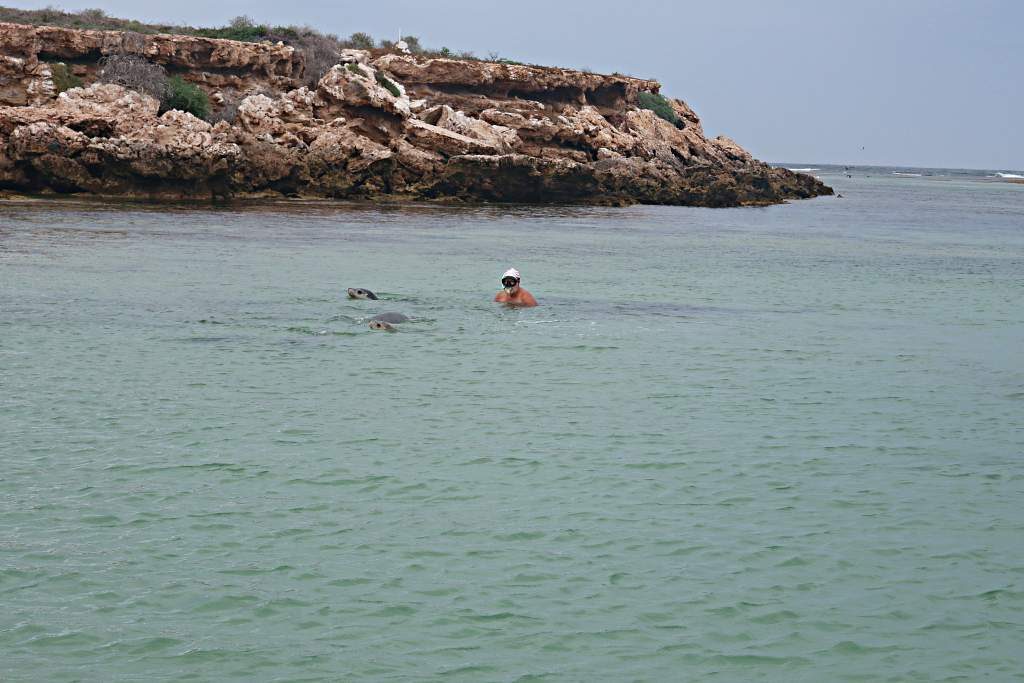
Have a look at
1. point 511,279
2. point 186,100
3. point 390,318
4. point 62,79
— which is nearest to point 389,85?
point 186,100

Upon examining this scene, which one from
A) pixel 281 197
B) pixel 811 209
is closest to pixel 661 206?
pixel 811 209

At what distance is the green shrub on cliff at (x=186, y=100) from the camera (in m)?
52.8

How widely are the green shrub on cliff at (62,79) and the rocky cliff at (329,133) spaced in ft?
1.20

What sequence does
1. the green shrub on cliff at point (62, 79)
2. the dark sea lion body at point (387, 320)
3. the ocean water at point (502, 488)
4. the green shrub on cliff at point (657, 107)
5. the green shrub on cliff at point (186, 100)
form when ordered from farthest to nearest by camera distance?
the green shrub on cliff at point (657, 107) → the green shrub on cliff at point (186, 100) → the green shrub on cliff at point (62, 79) → the dark sea lion body at point (387, 320) → the ocean water at point (502, 488)

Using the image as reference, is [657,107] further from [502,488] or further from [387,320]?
[502,488]

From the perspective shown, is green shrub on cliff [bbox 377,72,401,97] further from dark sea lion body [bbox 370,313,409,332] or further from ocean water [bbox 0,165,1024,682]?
dark sea lion body [bbox 370,313,409,332]

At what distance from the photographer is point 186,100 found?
53.3m

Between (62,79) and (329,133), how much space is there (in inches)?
462

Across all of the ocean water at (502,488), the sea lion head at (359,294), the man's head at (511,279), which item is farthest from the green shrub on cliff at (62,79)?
the man's head at (511,279)

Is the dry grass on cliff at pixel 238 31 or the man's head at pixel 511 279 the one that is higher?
the dry grass on cliff at pixel 238 31

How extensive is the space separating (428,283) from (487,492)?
1471 cm

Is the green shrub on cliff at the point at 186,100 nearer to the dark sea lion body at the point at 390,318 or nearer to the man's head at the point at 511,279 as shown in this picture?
the man's head at the point at 511,279

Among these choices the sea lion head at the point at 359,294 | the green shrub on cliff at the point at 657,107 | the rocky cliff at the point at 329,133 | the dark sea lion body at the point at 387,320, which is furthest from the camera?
the green shrub on cliff at the point at 657,107

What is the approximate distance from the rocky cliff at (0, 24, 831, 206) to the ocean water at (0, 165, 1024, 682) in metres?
26.1
